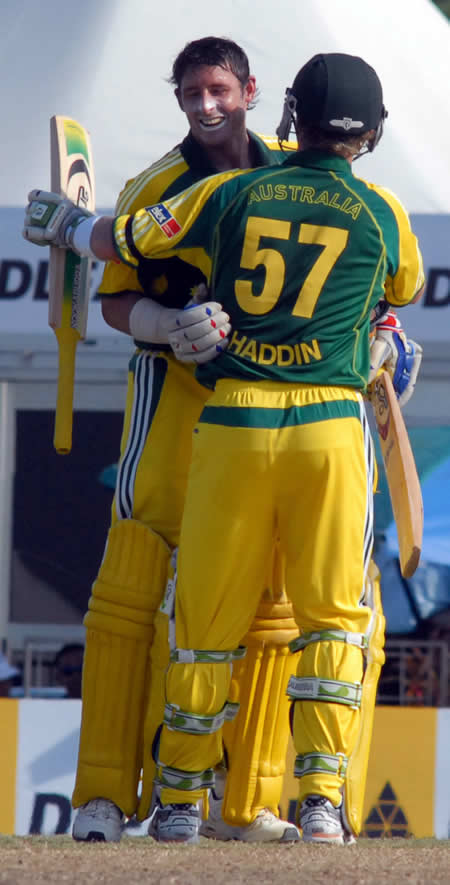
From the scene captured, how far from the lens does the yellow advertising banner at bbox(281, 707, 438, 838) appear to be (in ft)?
16.0

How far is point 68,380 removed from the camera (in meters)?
3.58

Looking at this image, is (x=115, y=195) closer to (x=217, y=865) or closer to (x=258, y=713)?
(x=258, y=713)

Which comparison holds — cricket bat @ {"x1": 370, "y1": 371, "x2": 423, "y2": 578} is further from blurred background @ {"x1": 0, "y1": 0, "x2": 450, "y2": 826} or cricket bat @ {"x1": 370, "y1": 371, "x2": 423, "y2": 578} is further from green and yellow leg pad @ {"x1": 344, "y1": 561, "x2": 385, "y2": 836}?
blurred background @ {"x1": 0, "y1": 0, "x2": 450, "y2": 826}

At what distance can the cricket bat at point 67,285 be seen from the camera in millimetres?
3557

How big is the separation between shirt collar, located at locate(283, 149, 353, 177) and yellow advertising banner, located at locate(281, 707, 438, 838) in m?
2.30

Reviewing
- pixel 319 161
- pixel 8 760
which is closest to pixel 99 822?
pixel 319 161

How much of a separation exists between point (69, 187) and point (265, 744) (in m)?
1.42

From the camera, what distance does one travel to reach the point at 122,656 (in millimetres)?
3354

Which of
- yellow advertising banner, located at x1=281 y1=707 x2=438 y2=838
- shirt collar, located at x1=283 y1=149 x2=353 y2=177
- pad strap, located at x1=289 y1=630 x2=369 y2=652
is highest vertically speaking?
shirt collar, located at x1=283 y1=149 x2=353 y2=177

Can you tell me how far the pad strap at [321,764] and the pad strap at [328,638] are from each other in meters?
0.23

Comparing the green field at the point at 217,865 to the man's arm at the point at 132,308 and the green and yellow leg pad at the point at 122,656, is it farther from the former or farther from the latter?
the man's arm at the point at 132,308

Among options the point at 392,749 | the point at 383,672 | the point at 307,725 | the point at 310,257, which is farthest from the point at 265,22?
the point at 307,725

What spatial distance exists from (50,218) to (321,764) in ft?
4.42

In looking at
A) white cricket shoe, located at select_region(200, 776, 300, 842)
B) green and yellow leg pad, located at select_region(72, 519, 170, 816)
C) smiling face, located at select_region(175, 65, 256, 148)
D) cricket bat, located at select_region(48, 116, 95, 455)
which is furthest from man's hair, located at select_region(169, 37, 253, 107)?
white cricket shoe, located at select_region(200, 776, 300, 842)
